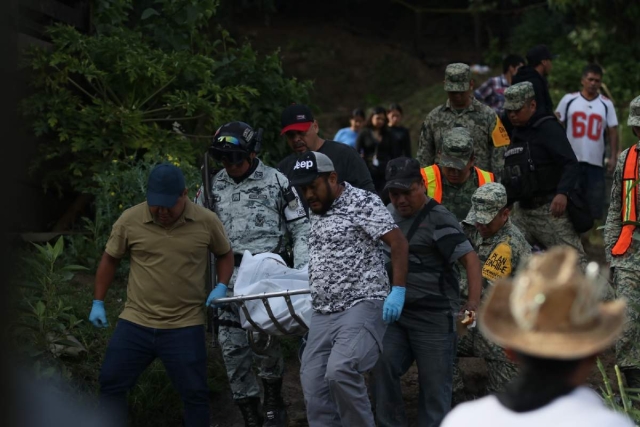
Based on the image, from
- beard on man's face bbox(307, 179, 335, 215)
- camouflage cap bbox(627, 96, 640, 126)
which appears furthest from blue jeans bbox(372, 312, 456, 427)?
camouflage cap bbox(627, 96, 640, 126)

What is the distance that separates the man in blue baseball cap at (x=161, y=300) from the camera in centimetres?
Answer: 604

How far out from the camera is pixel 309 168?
5586 mm

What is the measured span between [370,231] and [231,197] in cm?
133

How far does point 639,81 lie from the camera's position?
50.9 feet

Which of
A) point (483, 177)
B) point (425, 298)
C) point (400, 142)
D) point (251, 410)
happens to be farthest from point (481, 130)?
point (400, 142)

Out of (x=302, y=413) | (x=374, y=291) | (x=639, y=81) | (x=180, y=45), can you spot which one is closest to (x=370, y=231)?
(x=374, y=291)

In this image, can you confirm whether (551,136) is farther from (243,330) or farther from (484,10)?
(484,10)

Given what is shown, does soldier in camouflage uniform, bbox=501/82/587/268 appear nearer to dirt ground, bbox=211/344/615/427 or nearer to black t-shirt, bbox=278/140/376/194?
dirt ground, bbox=211/344/615/427

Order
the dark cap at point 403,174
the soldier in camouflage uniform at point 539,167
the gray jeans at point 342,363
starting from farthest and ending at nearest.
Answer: the soldier in camouflage uniform at point 539,167
the dark cap at point 403,174
the gray jeans at point 342,363

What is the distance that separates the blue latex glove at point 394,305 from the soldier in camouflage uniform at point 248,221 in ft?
3.45

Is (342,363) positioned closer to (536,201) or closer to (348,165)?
(348,165)

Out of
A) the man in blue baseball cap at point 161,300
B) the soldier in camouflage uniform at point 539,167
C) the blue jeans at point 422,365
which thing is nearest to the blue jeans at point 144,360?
the man in blue baseball cap at point 161,300

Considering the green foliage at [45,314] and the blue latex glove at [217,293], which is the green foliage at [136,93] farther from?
the blue latex glove at [217,293]

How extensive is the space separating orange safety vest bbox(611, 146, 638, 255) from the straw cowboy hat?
432 centimetres
